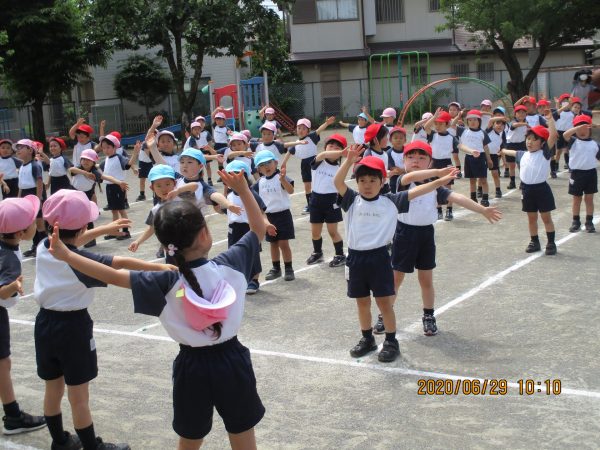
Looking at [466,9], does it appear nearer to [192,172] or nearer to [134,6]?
[134,6]

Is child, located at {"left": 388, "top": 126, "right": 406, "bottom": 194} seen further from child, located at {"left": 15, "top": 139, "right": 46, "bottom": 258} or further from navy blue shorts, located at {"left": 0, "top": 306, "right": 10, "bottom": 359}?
navy blue shorts, located at {"left": 0, "top": 306, "right": 10, "bottom": 359}

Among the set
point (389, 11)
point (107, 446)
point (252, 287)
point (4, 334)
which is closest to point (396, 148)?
point (252, 287)

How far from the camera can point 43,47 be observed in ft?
93.7

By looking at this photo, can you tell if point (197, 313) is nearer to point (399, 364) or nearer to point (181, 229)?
point (181, 229)

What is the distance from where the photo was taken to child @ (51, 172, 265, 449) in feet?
11.5

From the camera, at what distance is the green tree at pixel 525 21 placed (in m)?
29.8

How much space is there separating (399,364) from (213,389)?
9.28 ft

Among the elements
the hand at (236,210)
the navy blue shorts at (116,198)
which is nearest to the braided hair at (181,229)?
the hand at (236,210)

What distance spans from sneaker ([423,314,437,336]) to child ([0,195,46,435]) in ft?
11.6

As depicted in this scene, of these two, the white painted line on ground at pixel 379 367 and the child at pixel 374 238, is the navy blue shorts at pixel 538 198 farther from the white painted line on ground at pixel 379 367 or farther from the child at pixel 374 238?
the white painted line on ground at pixel 379 367

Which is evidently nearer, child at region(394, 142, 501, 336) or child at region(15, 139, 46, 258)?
child at region(394, 142, 501, 336)

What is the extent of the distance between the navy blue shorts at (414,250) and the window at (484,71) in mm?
33749

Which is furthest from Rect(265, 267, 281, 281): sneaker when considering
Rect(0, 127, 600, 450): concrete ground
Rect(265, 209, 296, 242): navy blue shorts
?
Rect(265, 209, 296, 242): navy blue shorts

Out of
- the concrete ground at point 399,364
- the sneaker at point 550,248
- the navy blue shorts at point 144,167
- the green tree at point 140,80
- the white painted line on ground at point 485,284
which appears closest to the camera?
the concrete ground at point 399,364
